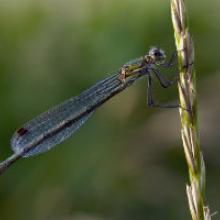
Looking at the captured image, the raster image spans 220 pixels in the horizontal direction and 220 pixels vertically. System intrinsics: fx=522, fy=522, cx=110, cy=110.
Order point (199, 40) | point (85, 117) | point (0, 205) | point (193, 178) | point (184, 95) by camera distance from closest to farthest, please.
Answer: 1. point (193, 178)
2. point (184, 95)
3. point (85, 117)
4. point (0, 205)
5. point (199, 40)

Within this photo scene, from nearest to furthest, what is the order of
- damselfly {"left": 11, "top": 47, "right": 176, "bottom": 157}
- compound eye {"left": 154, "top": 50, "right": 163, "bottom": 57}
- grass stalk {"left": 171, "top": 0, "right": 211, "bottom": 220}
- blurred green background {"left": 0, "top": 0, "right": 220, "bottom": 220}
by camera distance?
1. grass stalk {"left": 171, "top": 0, "right": 211, "bottom": 220}
2. compound eye {"left": 154, "top": 50, "right": 163, "bottom": 57}
3. damselfly {"left": 11, "top": 47, "right": 176, "bottom": 157}
4. blurred green background {"left": 0, "top": 0, "right": 220, "bottom": 220}

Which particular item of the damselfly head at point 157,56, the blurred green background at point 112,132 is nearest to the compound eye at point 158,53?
the damselfly head at point 157,56

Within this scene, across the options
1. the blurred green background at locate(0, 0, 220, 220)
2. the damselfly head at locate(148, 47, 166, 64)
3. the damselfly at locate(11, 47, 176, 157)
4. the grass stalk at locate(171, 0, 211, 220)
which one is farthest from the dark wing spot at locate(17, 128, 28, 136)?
the grass stalk at locate(171, 0, 211, 220)

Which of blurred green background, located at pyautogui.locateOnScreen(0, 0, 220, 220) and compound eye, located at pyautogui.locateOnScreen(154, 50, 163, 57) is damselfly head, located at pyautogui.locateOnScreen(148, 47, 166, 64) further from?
blurred green background, located at pyautogui.locateOnScreen(0, 0, 220, 220)

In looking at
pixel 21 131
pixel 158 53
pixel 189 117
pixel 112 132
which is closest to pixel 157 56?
pixel 158 53

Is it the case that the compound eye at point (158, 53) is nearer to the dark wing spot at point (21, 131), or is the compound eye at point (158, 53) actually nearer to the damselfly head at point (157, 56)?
the damselfly head at point (157, 56)

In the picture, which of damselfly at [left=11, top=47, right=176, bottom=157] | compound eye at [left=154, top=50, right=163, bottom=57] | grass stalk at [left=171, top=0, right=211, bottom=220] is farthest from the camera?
damselfly at [left=11, top=47, right=176, bottom=157]

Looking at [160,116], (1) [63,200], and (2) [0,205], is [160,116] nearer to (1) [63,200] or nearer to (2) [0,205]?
(1) [63,200]

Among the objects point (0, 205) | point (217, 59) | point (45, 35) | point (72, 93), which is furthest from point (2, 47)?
point (217, 59)
